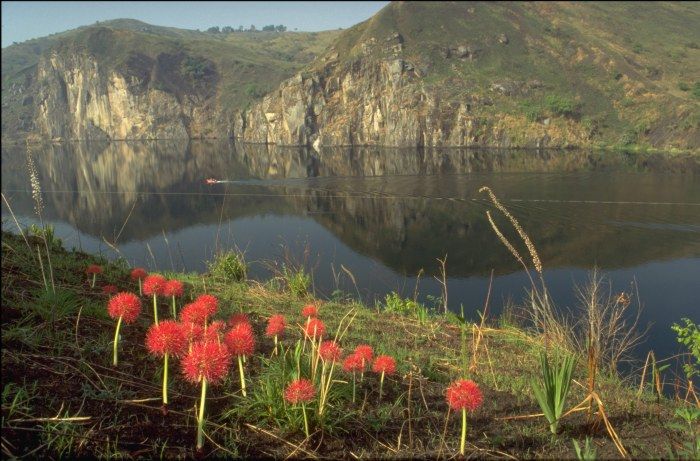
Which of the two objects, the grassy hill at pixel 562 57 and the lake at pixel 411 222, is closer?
the lake at pixel 411 222

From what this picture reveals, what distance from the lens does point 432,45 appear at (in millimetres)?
104812

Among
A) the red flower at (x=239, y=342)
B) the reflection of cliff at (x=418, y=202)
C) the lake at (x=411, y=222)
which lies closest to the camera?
the red flower at (x=239, y=342)

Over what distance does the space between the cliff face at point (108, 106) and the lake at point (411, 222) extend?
84659 millimetres

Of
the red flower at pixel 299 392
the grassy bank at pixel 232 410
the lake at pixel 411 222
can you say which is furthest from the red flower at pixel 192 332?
the lake at pixel 411 222

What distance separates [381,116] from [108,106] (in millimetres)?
88190

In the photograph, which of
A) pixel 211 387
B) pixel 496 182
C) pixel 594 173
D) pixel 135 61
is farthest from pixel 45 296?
pixel 135 61

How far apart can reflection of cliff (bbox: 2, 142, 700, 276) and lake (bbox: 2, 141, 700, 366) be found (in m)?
0.16

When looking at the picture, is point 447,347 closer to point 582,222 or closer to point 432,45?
point 582,222

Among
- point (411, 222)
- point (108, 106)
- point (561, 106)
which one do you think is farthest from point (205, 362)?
point (108, 106)

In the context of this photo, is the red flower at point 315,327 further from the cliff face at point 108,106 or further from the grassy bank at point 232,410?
the cliff face at point 108,106

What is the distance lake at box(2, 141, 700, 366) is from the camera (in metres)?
20.7

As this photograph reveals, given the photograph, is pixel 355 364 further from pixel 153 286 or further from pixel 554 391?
pixel 153 286

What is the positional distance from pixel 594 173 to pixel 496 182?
508 inches

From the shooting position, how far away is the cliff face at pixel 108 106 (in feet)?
462
